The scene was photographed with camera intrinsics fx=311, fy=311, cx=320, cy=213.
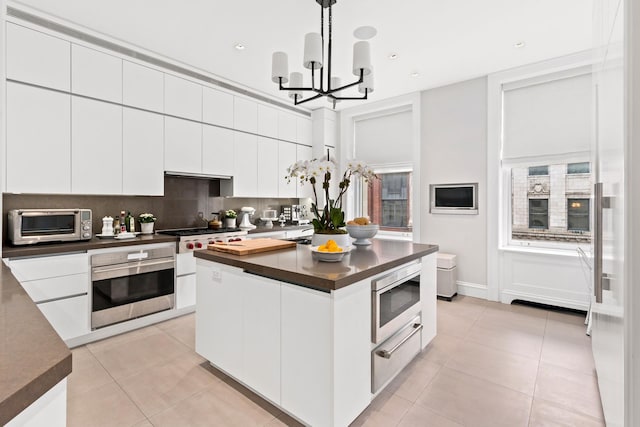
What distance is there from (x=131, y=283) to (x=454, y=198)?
405 cm

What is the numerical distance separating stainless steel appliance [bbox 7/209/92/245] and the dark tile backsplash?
261 mm

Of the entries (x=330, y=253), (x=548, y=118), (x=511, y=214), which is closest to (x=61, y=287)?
(x=330, y=253)

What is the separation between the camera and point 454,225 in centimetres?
439

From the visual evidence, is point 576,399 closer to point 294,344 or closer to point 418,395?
point 418,395

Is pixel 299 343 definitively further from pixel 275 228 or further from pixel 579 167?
pixel 579 167

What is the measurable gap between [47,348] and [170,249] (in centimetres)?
277

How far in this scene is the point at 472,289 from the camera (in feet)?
13.8

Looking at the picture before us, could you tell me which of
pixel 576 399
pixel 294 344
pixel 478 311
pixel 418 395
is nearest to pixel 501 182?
pixel 478 311

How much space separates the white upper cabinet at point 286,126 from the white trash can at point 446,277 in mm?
3003

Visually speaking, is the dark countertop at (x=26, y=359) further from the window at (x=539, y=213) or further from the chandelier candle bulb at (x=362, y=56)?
the window at (x=539, y=213)

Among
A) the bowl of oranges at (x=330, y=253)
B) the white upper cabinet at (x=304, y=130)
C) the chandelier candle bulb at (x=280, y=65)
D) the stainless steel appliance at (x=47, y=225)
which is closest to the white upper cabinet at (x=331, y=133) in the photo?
the white upper cabinet at (x=304, y=130)

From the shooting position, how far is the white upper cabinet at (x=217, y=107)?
156 inches

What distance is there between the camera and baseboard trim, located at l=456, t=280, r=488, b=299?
4137 mm

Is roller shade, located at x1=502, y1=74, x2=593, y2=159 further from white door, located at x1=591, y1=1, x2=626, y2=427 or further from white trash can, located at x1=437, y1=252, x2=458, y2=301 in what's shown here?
white door, located at x1=591, y1=1, x2=626, y2=427
